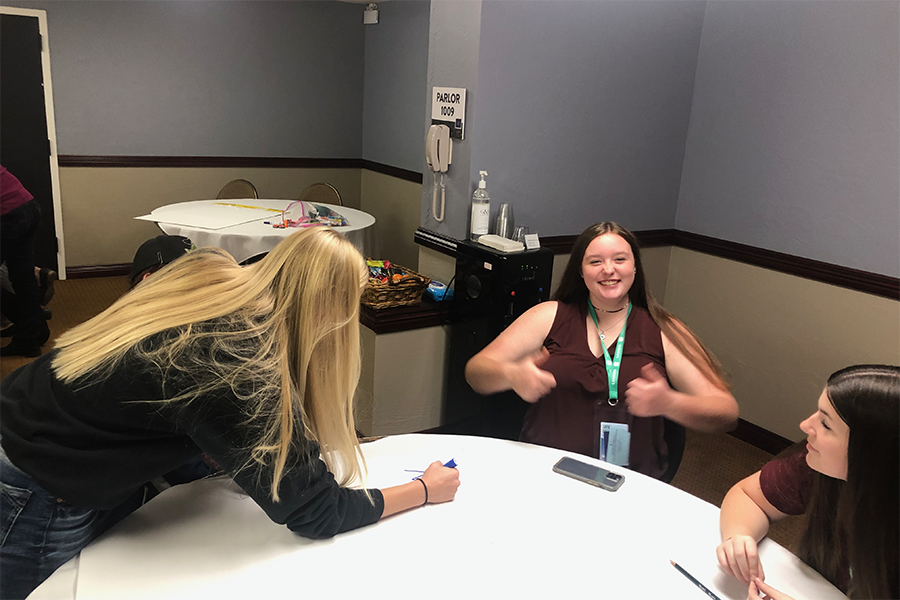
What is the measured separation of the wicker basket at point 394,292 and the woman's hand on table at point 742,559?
5.97ft

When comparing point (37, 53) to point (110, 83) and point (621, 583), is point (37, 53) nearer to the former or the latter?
point (110, 83)

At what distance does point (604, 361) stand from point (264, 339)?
1149 mm

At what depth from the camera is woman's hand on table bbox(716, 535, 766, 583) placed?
4.04 ft

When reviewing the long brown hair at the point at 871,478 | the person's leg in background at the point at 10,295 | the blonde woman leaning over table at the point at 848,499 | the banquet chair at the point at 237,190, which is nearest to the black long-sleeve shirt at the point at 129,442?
the blonde woman leaning over table at the point at 848,499

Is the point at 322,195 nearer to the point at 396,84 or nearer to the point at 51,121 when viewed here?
the point at 396,84

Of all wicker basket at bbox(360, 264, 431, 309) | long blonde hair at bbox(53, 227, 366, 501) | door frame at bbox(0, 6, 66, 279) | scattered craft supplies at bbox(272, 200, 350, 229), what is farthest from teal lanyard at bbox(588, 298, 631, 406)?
door frame at bbox(0, 6, 66, 279)

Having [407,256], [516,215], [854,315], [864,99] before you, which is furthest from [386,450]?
[407,256]

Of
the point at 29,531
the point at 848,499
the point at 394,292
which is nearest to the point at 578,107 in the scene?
the point at 394,292

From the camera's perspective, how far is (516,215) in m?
3.03

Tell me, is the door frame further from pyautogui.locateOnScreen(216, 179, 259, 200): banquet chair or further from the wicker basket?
the wicker basket

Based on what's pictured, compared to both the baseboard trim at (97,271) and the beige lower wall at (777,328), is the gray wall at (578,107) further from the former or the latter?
the baseboard trim at (97,271)

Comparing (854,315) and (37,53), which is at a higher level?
(37,53)

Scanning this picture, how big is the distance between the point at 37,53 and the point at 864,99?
17.1 ft

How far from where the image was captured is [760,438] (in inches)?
130
